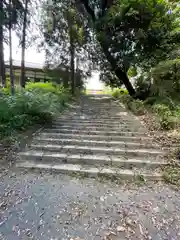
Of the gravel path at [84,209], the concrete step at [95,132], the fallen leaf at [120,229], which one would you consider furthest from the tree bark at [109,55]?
the fallen leaf at [120,229]

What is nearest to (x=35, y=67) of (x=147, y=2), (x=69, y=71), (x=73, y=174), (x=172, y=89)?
(x=69, y=71)

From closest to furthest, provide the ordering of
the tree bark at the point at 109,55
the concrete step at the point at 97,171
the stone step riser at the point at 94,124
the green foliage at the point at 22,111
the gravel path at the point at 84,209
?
1. the gravel path at the point at 84,209
2. the concrete step at the point at 97,171
3. the green foliage at the point at 22,111
4. the stone step riser at the point at 94,124
5. the tree bark at the point at 109,55

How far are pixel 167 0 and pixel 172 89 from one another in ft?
19.0

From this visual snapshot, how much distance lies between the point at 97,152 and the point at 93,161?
313 mm

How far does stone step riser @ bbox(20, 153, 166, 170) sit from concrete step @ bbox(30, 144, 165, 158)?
244 millimetres

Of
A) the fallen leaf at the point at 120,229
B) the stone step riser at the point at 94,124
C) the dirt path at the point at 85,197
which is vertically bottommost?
the fallen leaf at the point at 120,229

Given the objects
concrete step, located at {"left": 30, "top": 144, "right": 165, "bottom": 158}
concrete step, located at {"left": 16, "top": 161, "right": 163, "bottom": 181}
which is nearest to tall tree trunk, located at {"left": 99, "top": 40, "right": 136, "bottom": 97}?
concrete step, located at {"left": 30, "top": 144, "right": 165, "bottom": 158}

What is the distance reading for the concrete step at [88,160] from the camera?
2.91m

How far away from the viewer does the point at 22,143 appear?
11.7ft

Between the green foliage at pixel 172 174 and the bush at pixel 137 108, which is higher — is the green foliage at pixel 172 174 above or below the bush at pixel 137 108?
below

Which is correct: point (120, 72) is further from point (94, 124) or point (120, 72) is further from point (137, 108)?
point (94, 124)

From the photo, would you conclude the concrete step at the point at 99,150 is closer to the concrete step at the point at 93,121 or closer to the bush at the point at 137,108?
the concrete step at the point at 93,121

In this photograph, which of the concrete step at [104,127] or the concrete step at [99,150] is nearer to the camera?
the concrete step at [99,150]

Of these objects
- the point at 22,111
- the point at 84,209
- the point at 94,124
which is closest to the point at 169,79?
the point at 94,124
